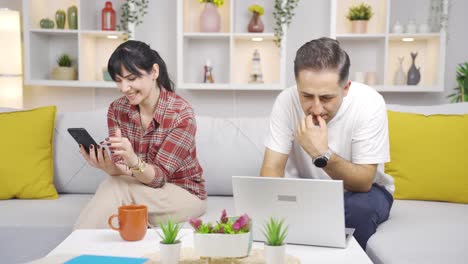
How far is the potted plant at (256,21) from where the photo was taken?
131 inches

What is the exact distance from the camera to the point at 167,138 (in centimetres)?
198

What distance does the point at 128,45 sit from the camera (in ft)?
6.56

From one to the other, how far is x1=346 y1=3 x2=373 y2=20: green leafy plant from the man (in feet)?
4.94

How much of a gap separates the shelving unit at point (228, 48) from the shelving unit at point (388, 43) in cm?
44

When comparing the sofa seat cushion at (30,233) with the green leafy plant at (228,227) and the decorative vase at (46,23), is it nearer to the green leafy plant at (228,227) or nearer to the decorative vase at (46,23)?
the green leafy plant at (228,227)

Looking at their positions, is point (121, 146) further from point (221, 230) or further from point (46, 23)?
point (46, 23)

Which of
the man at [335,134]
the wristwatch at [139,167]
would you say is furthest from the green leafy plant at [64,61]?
the man at [335,134]

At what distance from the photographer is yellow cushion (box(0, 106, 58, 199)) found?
2.28m

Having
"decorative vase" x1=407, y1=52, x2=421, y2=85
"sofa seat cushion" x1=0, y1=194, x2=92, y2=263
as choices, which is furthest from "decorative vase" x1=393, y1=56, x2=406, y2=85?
"sofa seat cushion" x1=0, y1=194, x2=92, y2=263

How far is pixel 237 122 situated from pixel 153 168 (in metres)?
0.67

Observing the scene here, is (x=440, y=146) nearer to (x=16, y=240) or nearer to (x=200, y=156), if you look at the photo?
(x=200, y=156)

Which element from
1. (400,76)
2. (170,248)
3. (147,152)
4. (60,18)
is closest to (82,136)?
(147,152)

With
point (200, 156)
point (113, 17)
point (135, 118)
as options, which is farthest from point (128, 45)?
point (113, 17)

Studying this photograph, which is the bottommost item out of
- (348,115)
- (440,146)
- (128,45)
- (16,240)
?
(16,240)
